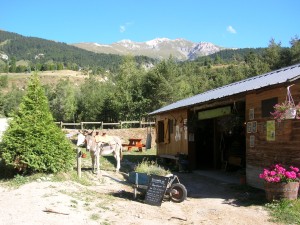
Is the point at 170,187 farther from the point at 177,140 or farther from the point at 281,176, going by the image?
the point at 177,140

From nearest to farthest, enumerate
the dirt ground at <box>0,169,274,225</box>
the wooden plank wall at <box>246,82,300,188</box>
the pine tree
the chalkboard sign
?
the dirt ground at <box>0,169,274,225</box> < the chalkboard sign < the wooden plank wall at <box>246,82,300,188</box> < the pine tree

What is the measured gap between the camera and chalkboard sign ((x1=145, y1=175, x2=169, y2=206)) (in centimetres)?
893

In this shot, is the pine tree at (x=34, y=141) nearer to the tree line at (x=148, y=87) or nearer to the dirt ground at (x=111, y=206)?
the dirt ground at (x=111, y=206)

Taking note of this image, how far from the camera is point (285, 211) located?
8008 mm

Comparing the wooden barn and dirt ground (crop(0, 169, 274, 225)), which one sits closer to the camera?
dirt ground (crop(0, 169, 274, 225))

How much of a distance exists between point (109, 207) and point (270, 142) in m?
4.87

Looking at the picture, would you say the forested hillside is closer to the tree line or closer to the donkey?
the tree line

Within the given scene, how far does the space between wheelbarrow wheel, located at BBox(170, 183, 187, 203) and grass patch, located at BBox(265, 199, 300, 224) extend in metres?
2.07

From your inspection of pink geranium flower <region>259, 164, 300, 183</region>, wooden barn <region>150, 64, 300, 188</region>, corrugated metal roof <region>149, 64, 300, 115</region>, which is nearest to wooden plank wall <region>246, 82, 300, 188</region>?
wooden barn <region>150, 64, 300, 188</region>

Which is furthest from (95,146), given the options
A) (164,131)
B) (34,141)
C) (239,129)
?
(164,131)

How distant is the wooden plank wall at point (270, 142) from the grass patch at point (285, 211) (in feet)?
3.83

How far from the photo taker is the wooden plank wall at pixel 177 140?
1647 centimetres

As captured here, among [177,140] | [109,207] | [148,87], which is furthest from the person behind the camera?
[148,87]

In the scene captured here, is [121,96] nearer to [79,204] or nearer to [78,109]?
[78,109]
